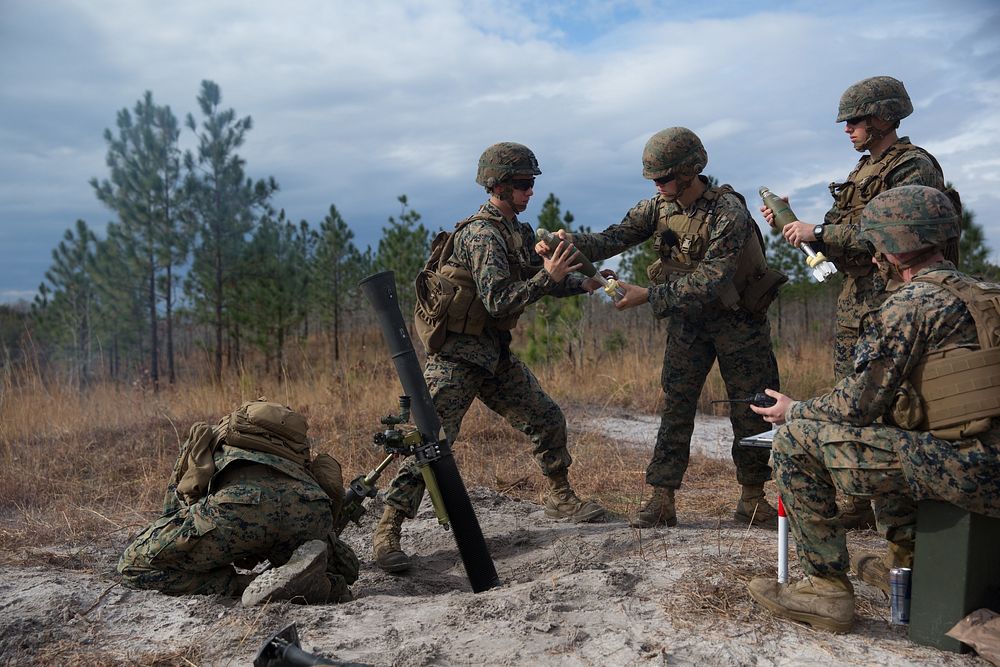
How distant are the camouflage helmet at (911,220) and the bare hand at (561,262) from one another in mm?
1647

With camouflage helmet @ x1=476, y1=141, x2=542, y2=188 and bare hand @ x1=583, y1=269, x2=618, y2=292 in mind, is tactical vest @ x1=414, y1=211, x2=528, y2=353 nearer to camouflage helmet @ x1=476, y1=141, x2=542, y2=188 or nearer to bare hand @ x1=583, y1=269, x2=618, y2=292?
camouflage helmet @ x1=476, y1=141, x2=542, y2=188

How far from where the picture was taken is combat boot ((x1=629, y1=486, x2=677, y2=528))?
4617 millimetres

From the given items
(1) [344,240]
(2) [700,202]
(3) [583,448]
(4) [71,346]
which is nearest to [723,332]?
(2) [700,202]

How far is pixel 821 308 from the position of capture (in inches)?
1286

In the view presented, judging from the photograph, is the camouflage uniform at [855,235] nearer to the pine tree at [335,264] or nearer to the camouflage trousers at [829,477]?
the camouflage trousers at [829,477]

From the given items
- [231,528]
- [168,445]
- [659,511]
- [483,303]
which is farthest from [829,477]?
[168,445]

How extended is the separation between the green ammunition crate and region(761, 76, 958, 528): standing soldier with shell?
1443 mm

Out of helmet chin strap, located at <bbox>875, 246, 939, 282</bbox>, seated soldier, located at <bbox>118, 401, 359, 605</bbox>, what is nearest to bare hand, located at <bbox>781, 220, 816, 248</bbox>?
helmet chin strap, located at <bbox>875, 246, 939, 282</bbox>

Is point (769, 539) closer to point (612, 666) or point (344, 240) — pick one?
point (612, 666)

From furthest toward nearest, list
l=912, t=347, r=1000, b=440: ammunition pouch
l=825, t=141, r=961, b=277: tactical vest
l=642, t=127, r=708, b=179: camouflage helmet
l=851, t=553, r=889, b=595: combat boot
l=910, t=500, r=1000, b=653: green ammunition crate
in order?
1. l=642, t=127, r=708, b=179: camouflage helmet
2. l=825, t=141, r=961, b=277: tactical vest
3. l=851, t=553, r=889, b=595: combat boot
4. l=910, t=500, r=1000, b=653: green ammunition crate
5. l=912, t=347, r=1000, b=440: ammunition pouch

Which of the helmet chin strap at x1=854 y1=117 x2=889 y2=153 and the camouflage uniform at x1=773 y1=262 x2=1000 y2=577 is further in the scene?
the helmet chin strap at x1=854 y1=117 x2=889 y2=153

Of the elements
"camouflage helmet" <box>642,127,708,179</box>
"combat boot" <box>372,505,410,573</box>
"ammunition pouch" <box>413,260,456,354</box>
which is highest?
"camouflage helmet" <box>642,127,708,179</box>

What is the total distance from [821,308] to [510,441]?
2852 cm

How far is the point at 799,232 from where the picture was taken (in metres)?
4.20
